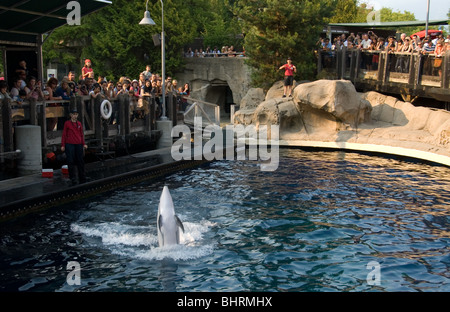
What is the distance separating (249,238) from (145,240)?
6.62 ft

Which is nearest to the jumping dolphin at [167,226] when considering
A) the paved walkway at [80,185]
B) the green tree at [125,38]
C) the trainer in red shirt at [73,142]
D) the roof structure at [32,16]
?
the paved walkway at [80,185]

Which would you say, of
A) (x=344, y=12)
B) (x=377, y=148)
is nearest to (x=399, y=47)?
(x=377, y=148)

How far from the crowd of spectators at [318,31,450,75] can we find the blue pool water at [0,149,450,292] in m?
6.70

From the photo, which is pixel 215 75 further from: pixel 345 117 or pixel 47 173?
pixel 47 173

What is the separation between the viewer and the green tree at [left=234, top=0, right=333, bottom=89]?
2570cm

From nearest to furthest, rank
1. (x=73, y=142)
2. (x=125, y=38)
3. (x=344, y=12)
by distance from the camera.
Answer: (x=73, y=142) < (x=125, y=38) < (x=344, y=12)

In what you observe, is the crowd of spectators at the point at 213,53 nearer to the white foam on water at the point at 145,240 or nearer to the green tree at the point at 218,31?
the green tree at the point at 218,31

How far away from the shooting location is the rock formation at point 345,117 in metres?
20.0

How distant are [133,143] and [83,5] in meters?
4.68

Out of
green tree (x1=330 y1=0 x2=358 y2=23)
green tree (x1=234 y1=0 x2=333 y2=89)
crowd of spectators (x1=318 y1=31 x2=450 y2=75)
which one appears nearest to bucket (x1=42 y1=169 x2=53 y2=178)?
crowd of spectators (x1=318 y1=31 x2=450 y2=75)

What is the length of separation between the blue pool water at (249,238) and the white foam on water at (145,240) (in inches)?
0.8

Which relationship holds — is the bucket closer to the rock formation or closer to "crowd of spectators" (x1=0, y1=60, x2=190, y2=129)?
"crowd of spectators" (x1=0, y1=60, x2=190, y2=129)

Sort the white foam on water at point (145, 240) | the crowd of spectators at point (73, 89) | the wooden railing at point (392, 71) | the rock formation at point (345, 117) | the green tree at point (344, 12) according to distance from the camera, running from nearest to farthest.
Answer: the white foam on water at point (145, 240)
the crowd of spectators at point (73, 89)
the wooden railing at point (392, 71)
the rock formation at point (345, 117)
the green tree at point (344, 12)

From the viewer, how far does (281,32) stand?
26.6 metres
